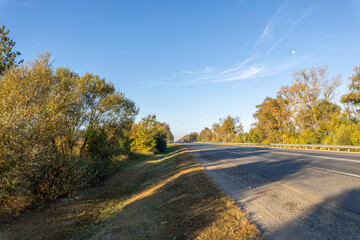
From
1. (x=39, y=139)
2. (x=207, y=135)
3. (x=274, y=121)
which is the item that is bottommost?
(x=39, y=139)

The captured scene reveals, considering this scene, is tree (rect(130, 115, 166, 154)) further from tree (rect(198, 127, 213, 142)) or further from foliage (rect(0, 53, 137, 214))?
tree (rect(198, 127, 213, 142))

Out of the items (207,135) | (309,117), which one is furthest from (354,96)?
(207,135)

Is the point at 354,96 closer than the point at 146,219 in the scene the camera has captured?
No

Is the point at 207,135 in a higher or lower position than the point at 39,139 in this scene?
higher

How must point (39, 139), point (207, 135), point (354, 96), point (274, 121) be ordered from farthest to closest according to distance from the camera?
point (207, 135), point (274, 121), point (354, 96), point (39, 139)

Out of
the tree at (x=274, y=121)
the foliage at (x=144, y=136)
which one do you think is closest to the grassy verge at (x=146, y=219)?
the foliage at (x=144, y=136)

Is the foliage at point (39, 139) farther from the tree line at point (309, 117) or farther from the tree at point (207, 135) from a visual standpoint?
the tree at point (207, 135)

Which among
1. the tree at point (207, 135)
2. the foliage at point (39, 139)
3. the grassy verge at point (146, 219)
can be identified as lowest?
the grassy verge at point (146, 219)

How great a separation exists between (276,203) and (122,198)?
7.33 metres

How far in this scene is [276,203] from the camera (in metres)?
5.77

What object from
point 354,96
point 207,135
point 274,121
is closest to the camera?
point 354,96

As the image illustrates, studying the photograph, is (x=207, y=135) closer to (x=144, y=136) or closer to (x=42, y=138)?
(x=144, y=136)

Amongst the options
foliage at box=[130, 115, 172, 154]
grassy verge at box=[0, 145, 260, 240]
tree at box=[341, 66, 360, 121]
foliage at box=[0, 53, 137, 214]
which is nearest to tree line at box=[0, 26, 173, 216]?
foliage at box=[0, 53, 137, 214]

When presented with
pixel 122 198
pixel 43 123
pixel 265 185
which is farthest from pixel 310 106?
pixel 43 123
